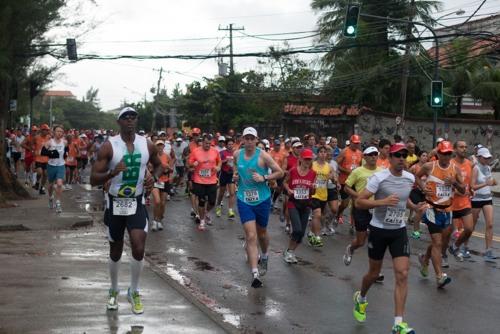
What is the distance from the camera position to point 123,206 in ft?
22.2

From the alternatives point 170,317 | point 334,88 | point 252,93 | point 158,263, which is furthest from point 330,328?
point 252,93

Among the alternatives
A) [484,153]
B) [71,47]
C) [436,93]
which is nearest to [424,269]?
[484,153]

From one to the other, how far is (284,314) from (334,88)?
38367 mm

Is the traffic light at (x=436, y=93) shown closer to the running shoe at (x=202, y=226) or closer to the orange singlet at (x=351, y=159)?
the orange singlet at (x=351, y=159)

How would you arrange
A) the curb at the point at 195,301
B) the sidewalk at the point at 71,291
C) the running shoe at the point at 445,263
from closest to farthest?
1. the sidewalk at the point at 71,291
2. the curb at the point at 195,301
3. the running shoe at the point at 445,263

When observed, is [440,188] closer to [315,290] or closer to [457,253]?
[315,290]

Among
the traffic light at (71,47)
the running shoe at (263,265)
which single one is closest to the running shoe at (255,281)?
the running shoe at (263,265)

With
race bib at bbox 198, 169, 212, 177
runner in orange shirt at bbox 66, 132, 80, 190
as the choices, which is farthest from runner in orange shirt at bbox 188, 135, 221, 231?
runner in orange shirt at bbox 66, 132, 80, 190

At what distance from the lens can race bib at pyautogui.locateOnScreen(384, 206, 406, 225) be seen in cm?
684

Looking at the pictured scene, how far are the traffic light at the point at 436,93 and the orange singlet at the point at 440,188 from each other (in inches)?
589

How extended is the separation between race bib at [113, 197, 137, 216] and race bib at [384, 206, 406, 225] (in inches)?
94.1

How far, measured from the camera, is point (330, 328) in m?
6.82

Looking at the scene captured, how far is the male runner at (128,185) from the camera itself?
22.0 feet

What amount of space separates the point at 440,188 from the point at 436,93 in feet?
50.1
